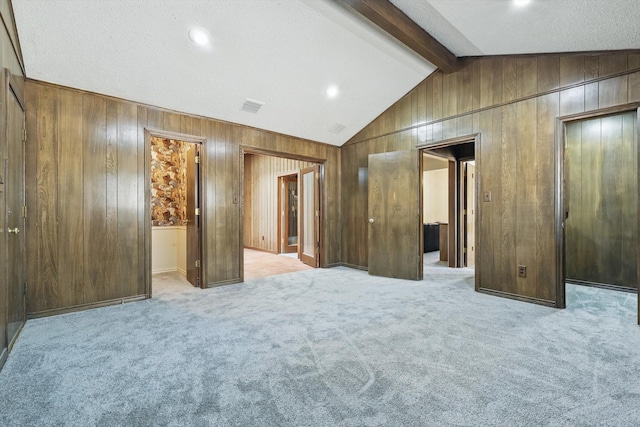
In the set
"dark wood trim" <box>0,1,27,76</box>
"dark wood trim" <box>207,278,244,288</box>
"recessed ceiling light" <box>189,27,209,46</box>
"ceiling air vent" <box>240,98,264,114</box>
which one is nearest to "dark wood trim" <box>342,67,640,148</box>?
"ceiling air vent" <box>240,98,264,114</box>

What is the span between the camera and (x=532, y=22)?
104 inches

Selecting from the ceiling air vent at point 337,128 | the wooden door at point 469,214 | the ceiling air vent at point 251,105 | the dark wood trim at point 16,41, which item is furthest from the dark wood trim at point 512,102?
the dark wood trim at point 16,41

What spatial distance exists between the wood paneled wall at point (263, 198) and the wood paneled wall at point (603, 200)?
5173mm

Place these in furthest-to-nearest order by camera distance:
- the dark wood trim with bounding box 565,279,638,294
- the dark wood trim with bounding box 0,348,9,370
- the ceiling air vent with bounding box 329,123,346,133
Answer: the ceiling air vent with bounding box 329,123,346,133
the dark wood trim with bounding box 565,279,638,294
the dark wood trim with bounding box 0,348,9,370

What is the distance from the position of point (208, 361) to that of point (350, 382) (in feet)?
3.17

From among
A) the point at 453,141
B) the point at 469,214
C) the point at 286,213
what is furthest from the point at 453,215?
the point at 286,213

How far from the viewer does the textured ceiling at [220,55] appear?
2549 mm

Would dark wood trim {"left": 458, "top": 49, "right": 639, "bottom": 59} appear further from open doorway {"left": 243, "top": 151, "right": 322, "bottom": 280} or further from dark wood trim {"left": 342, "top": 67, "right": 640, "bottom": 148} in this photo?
open doorway {"left": 243, "top": 151, "right": 322, "bottom": 280}

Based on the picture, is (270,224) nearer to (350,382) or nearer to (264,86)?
(264,86)

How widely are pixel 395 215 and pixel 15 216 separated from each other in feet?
14.1

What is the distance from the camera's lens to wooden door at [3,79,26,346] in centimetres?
215

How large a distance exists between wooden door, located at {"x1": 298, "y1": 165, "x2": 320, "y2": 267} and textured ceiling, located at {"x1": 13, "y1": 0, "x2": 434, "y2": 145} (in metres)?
1.67

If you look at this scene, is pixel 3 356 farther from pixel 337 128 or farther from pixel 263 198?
pixel 263 198

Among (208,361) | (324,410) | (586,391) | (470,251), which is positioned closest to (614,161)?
(470,251)
